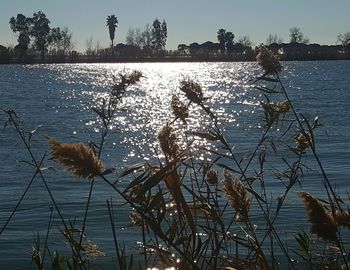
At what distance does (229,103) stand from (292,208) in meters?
33.1

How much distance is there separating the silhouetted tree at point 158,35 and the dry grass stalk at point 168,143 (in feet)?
512

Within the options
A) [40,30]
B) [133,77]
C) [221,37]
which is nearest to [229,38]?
[221,37]

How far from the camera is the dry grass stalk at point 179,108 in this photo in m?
3.37

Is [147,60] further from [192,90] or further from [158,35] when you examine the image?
[192,90]

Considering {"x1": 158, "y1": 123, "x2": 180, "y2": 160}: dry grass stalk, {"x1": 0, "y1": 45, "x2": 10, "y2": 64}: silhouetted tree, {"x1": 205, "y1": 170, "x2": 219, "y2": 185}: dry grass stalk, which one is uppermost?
{"x1": 158, "y1": 123, "x2": 180, "y2": 160}: dry grass stalk

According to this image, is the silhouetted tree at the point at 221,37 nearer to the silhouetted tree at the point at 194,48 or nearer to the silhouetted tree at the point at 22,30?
the silhouetted tree at the point at 194,48

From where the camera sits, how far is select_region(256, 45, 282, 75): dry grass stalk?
10.3 ft

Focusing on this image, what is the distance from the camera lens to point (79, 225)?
34.1 ft

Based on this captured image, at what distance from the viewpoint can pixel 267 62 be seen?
314 cm

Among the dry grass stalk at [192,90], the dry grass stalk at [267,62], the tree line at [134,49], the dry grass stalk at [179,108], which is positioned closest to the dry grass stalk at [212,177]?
the dry grass stalk at [179,108]

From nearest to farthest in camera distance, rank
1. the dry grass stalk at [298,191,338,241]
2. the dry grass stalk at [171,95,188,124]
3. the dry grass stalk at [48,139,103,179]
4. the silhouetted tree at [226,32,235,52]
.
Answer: the dry grass stalk at [48,139,103,179] → the dry grass stalk at [298,191,338,241] → the dry grass stalk at [171,95,188,124] → the silhouetted tree at [226,32,235,52]

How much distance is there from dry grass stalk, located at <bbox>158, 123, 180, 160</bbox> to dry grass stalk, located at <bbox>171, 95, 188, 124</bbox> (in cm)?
73

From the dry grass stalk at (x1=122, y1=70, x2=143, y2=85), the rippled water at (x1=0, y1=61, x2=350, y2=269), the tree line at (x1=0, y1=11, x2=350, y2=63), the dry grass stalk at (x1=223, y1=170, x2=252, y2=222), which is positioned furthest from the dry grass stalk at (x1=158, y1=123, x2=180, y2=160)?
the tree line at (x1=0, y1=11, x2=350, y2=63)

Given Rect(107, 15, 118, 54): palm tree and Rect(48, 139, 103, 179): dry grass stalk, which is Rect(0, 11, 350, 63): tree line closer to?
Rect(107, 15, 118, 54): palm tree
